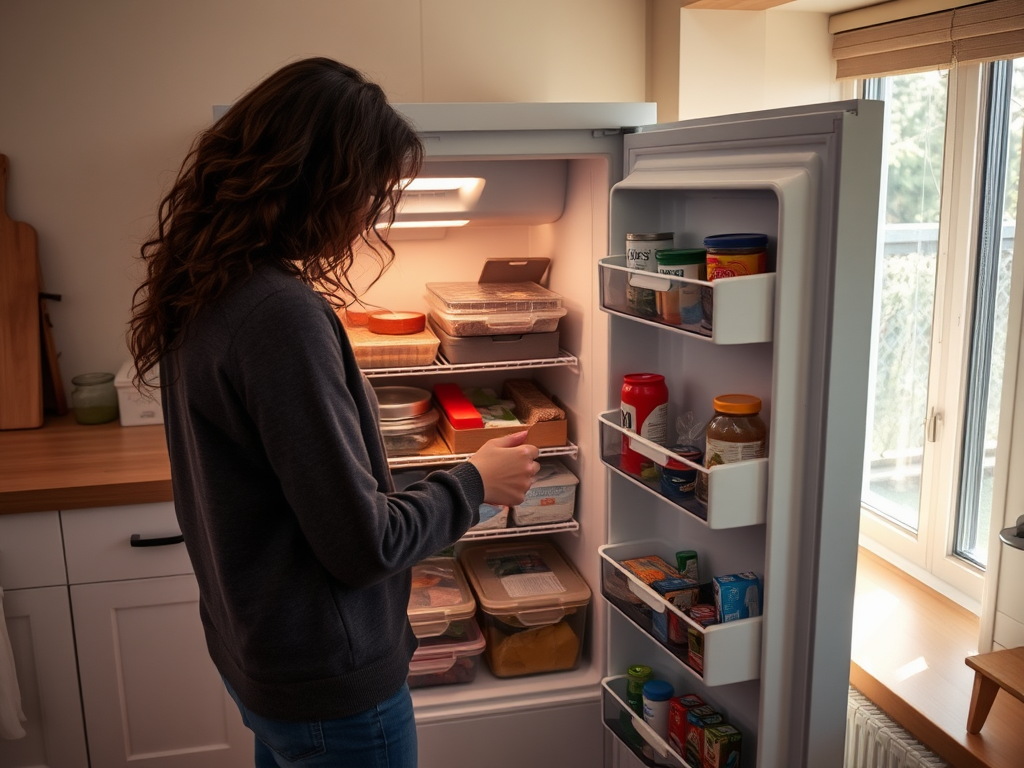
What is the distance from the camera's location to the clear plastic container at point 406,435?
209 centimetres

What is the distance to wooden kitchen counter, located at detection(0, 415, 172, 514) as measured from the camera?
6.22ft

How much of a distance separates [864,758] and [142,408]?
1751 millimetres

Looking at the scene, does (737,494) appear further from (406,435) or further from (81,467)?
(81,467)

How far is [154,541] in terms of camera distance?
6.44 ft

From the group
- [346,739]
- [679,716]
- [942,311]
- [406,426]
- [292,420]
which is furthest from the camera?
[406,426]

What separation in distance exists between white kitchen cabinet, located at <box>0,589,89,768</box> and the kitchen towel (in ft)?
0.15

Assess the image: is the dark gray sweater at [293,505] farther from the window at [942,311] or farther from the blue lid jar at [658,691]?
the window at [942,311]

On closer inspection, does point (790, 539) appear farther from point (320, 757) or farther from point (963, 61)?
point (963, 61)

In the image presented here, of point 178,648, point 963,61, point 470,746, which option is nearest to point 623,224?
point 963,61

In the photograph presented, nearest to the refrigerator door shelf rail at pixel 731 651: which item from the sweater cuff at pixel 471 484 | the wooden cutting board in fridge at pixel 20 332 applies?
the sweater cuff at pixel 471 484

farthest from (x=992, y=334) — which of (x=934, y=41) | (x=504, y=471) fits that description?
(x=504, y=471)

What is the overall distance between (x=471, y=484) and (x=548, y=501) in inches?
38.4

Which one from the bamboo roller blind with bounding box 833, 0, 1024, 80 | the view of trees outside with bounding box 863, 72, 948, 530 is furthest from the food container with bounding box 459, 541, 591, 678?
the bamboo roller blind with bounding box 833, 0, 1024, 80

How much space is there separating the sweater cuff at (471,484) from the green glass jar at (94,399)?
55.6 inches
